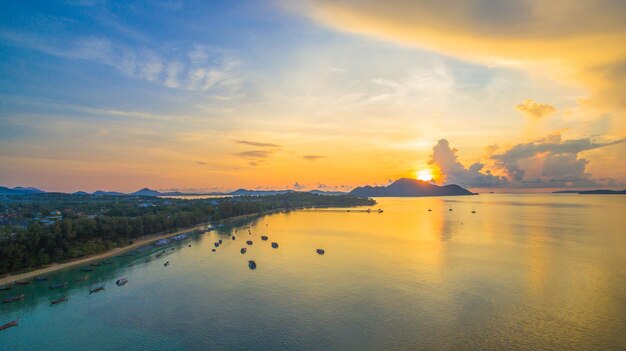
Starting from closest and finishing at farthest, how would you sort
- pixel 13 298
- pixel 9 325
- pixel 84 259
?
pixel 9 325
pixel 13 298
pixel 84 259

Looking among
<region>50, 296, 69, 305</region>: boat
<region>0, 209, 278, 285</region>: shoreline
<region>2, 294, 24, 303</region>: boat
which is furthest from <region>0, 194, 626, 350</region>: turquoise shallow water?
<region>0, 209, 278, 285</region>: shoreline

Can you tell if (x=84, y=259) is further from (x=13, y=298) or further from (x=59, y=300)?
(x=59, y=300)

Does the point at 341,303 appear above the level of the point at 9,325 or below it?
below

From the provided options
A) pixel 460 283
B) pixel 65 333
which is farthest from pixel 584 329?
pixel 65 333

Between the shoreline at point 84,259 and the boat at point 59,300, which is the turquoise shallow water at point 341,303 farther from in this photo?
the shoreline at point 84,259

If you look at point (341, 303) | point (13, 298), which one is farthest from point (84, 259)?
point (341, 303)

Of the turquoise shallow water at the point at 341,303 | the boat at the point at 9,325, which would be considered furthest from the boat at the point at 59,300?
the boat at the point at 9,325

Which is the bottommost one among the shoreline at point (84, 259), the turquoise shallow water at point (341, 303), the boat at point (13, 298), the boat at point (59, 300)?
the turquoise shallow water at point (341, 303)

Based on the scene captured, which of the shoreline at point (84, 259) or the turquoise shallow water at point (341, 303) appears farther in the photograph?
the shoreline at point (84, 259)

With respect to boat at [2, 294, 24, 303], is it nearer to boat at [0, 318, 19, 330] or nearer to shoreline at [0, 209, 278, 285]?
shoreline at [0, 209, 278, 285]
